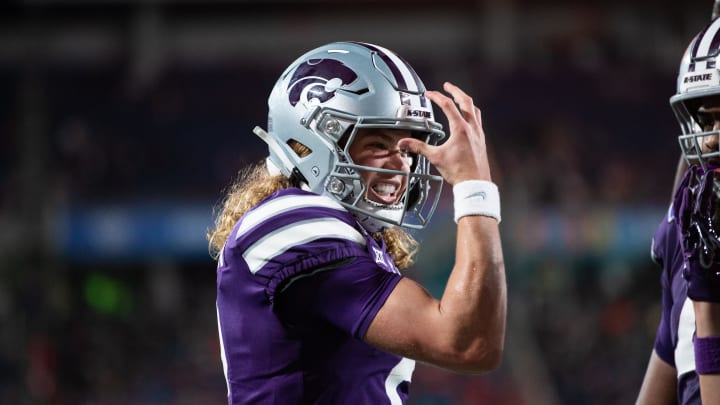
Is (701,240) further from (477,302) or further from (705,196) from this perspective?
(477,302)

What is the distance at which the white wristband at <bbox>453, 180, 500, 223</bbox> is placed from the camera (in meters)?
2.08

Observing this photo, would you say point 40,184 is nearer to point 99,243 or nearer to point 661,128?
point 99,243

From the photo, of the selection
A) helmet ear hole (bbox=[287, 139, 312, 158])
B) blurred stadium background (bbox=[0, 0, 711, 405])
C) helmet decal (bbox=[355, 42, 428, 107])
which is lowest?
blurred stadium background (bbox=[0, 0, 711, 405])

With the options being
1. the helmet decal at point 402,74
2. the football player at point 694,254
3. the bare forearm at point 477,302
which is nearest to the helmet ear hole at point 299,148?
the helmet decal at point 402,74

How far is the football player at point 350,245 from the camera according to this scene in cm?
202

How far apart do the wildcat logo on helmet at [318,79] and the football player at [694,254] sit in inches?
31.3

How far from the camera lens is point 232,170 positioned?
519 inches

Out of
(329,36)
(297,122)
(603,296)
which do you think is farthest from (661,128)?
(297,122)

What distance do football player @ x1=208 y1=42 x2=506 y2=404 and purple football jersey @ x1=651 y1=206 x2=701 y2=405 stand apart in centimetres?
63

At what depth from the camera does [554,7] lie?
54.6 ft

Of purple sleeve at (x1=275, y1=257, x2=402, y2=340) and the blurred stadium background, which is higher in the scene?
purple sleeve at (x1=275, y1=257, x2=402, y2=340)

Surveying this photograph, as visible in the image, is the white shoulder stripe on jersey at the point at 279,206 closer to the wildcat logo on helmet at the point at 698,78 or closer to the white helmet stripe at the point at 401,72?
the white helmet stripe at the point at 401,72

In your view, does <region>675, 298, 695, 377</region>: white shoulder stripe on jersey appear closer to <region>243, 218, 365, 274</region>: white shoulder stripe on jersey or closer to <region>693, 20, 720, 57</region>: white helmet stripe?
<region>693, 20, 720, 57</region>: white helmet stripe

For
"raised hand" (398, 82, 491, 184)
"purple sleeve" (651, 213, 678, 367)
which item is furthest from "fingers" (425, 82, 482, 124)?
"purple sleeve" (651, 213, 678, 367)
